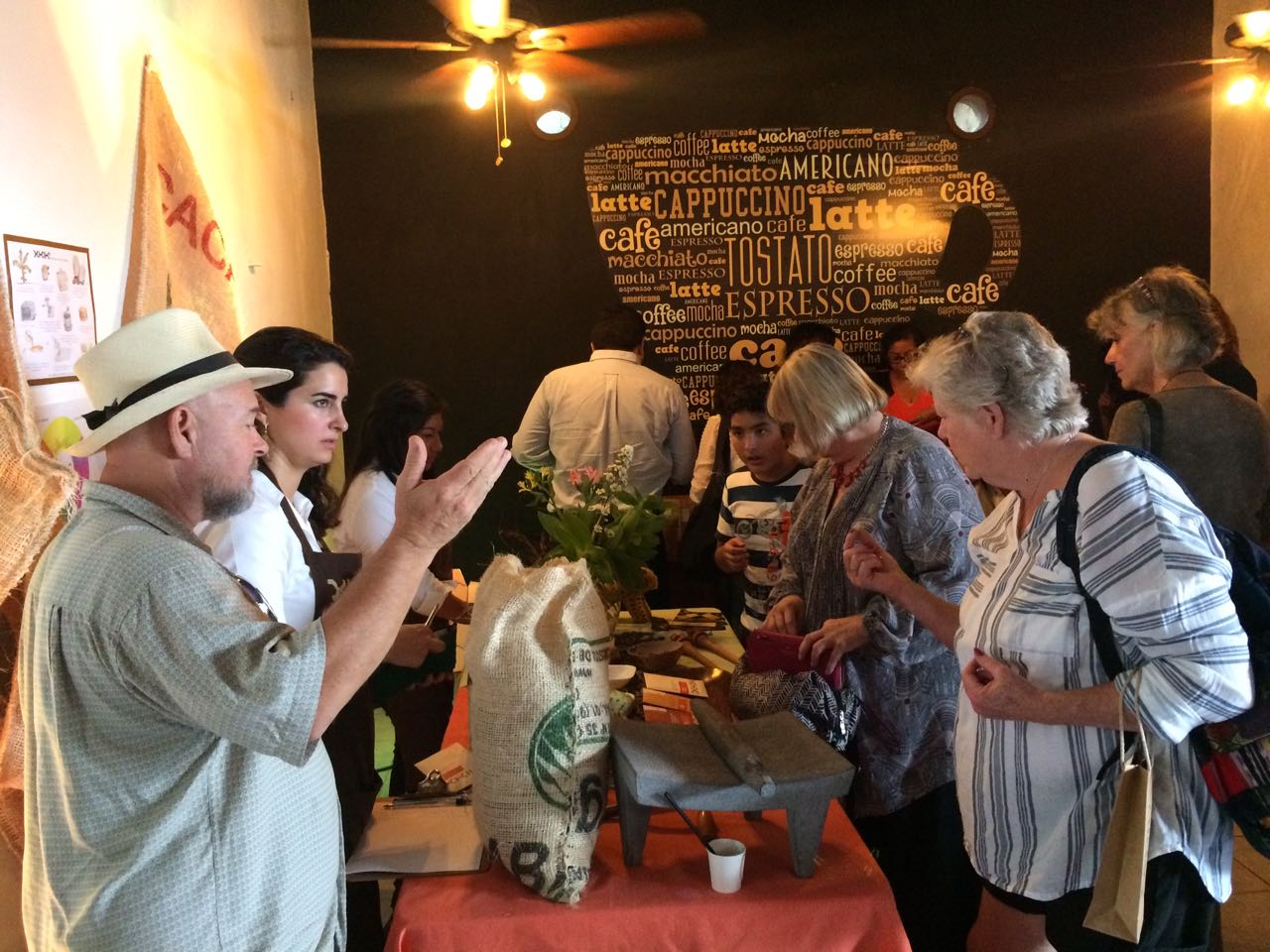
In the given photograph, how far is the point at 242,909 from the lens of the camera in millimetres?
1287

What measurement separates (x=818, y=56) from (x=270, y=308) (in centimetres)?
318

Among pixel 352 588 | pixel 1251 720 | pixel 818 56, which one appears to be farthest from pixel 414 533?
pixel 818 56

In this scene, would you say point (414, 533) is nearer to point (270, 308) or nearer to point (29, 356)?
point (29, 356)

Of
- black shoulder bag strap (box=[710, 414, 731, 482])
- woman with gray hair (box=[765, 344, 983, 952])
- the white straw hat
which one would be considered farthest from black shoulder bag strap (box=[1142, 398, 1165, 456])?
the white straw hat

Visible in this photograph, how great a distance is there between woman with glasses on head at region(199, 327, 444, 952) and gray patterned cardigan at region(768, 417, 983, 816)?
38.1 inches

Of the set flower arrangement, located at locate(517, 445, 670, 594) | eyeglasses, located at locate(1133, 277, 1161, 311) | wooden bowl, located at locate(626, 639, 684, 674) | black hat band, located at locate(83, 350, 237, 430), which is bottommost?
wooden bowl, located at locate(626, 639, 684, 674)

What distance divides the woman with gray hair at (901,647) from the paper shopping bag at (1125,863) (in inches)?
29.0

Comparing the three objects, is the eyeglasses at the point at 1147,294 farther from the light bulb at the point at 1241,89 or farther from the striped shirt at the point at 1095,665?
the light bulb at the point at 1241,89

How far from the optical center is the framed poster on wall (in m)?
2.12

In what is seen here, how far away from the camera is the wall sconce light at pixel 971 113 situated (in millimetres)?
5527

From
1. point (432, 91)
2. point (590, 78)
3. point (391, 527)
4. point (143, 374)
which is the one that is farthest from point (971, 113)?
point (143, 374)

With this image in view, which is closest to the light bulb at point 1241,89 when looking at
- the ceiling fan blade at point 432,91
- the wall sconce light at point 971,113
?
the wall sconce light at point 971,113

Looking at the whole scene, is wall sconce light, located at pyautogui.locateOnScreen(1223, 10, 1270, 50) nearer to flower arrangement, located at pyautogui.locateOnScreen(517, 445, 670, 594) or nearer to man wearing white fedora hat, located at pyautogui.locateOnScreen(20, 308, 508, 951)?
flower arrangement, located at pyautogui.locateOnScreen(517, 445, 670, 594)

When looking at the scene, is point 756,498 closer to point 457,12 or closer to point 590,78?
point 457,12
